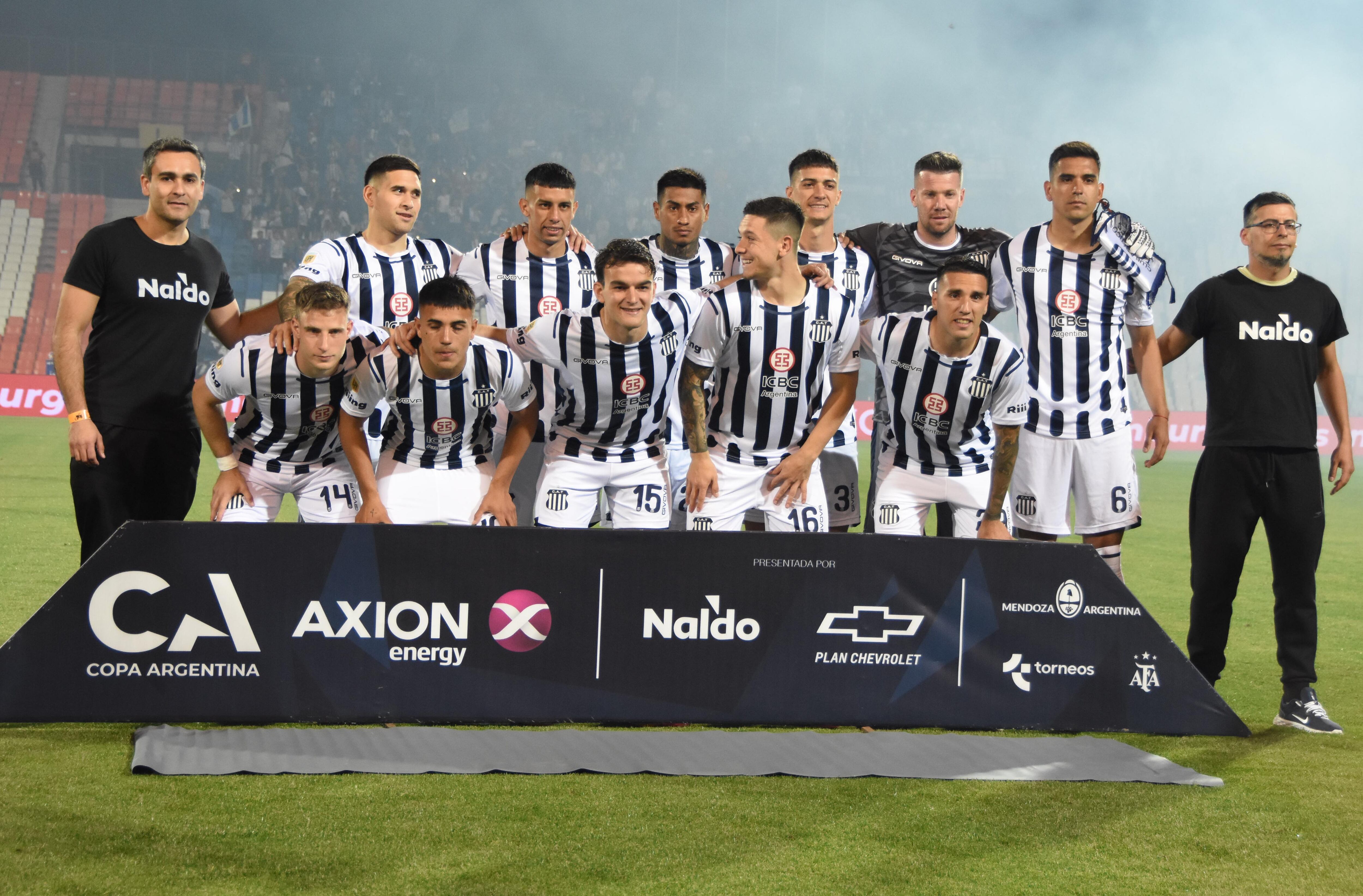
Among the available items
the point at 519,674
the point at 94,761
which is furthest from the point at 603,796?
the point at 94,761

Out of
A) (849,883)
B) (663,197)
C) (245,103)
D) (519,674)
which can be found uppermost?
(245,103)

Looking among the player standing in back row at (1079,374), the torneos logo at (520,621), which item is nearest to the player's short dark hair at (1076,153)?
the player standing in back row at (1079,374)

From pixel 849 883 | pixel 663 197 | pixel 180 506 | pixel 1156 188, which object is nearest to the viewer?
pixel 849 883

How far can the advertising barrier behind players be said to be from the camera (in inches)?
138

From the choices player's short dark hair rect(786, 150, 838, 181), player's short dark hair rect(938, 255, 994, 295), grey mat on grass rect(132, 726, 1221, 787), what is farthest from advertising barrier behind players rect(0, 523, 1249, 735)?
player's short dark hair rect(786, 150, 838, 181)

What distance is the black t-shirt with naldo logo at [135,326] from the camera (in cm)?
414

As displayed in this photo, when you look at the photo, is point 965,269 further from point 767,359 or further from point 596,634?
point 596,634

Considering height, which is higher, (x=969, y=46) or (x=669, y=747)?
(x=969, y=46)

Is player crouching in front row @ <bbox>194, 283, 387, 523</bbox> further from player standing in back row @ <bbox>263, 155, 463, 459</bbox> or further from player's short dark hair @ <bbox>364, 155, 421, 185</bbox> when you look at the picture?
player's short dark hair @ <bbox>364, 155, 421, 185</bbox>

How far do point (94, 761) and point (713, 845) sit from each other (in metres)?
1.77

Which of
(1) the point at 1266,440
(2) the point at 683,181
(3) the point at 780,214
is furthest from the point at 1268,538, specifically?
(2) the point at 683,181

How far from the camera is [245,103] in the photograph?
76.1 ft

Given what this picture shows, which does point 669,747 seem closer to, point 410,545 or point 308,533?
point 410,545

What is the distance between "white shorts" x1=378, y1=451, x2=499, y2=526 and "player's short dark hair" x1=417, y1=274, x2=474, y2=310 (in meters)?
0.69
